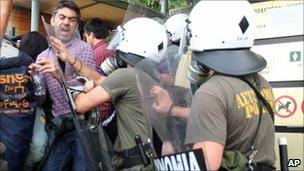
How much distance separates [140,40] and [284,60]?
1038 mm

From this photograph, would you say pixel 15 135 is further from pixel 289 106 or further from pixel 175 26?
pixel 289 106

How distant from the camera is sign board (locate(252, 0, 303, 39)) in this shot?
3.11 meters

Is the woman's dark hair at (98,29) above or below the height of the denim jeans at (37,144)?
above

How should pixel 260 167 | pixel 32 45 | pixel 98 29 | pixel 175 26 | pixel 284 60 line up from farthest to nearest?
1. pixel 98 29
2. pixel 175 26
3. pixel 32 45
4. pixel 284 60
5. pixel 260 167

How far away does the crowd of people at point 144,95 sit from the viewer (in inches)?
84.9

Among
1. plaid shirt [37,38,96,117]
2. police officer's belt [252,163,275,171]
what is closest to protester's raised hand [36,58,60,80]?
plaid shirt [37,38,96,117]

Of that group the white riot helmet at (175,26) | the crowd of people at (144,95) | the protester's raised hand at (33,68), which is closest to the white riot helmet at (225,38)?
the crowd of people at (144,95)

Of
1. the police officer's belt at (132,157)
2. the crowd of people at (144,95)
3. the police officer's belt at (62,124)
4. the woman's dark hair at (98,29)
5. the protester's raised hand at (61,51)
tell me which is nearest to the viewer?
the crowd of people at (144,95)

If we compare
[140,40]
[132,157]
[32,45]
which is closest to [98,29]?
[32,45]

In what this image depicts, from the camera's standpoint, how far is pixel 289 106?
10.5 ft

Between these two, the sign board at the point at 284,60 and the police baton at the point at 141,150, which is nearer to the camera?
the police baton at the point at 141,150

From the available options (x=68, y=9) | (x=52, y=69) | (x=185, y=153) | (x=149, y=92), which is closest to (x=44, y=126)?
(x=52, y=69)

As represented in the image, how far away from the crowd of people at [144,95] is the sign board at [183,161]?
3 cm

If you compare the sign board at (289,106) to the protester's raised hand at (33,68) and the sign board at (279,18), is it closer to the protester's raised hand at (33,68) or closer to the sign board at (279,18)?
the sign board at (279,18)
